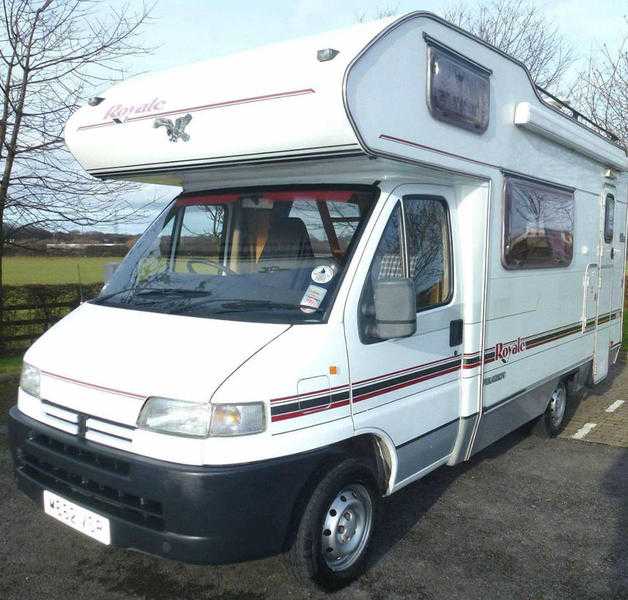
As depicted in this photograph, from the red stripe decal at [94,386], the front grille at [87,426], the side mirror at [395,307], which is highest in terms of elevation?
the side mirror at [395,307]

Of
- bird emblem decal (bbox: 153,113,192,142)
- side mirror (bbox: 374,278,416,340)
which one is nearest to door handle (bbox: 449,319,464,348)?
side mirror (bbox: 374,278,416,340)

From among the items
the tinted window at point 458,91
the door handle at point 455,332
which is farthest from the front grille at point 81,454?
the tinted window at point 458,91

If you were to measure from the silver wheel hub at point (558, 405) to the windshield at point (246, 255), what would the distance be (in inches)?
144

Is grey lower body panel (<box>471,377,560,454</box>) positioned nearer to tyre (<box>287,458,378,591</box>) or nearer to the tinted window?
tyre (<box>287,458,378,591</box>)

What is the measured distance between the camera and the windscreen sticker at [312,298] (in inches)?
137

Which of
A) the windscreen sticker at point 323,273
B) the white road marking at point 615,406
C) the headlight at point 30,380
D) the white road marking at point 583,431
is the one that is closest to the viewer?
the windscreen sticker at point 323,273

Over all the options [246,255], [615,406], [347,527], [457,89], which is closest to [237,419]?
[347,527]

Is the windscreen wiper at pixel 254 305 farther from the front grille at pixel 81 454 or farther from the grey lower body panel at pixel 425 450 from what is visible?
the grey lower body panel at pixel 425 450

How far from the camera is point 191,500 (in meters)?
2.98

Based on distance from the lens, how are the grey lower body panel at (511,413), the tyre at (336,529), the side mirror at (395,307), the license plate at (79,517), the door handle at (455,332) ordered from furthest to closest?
the grey lower body panel at (511,413) < the door handle at (455,332) < the side mirror at (395,307) < the tyre at (336,529) < the license plate at (79,517)

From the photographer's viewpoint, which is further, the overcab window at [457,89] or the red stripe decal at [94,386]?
the overcab window at [457,89]

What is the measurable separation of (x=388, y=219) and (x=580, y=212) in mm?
3356

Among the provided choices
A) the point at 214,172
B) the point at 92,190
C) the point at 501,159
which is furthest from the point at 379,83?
the point at 92,190

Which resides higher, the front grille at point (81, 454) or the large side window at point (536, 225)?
the large side window at point (536, 225)
